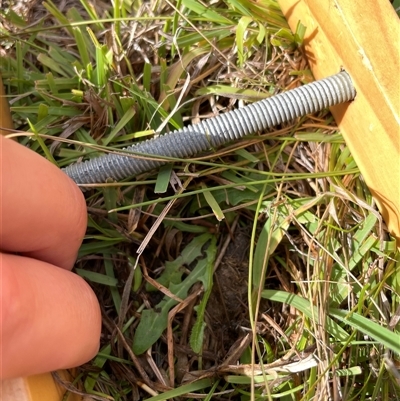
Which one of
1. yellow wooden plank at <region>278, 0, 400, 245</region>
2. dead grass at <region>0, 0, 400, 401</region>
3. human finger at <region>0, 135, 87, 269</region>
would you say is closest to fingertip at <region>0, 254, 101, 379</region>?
human finger at <region>0, 135, 87, 269</region>

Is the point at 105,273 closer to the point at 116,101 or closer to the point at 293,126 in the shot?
the point at 116,101

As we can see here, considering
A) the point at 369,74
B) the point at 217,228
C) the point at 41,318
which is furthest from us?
the point at 217,228

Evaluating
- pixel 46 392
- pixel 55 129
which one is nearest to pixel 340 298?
pixel 46 392

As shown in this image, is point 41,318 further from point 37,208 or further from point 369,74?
point 369,74

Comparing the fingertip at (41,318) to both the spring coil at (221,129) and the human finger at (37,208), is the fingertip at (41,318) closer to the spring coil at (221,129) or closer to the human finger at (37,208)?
the human finger at (37,208)

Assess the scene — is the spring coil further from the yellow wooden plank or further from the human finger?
the human finger

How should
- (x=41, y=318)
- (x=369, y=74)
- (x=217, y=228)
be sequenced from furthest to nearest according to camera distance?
(x=217, y=228)
(x=369, y=74)
(x=41, y=318)

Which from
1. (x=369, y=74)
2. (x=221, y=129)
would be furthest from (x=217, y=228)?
(x=369, y=74)
